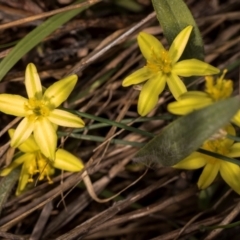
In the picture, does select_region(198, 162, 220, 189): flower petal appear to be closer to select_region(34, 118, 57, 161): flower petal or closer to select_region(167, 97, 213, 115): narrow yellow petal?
select_region(167, 97, 213, 115): narrow yellow petal

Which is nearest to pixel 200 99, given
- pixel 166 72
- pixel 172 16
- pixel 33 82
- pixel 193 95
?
pixel 193 95

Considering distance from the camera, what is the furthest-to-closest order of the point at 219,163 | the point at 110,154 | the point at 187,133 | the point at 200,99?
the point at 110,154 → the point at 219,163 → the point at 200,99 → the point at 187,133

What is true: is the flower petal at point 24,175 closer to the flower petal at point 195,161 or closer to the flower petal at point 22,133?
the flower petal at point 22,133

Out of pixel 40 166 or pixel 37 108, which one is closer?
pixel 37 108

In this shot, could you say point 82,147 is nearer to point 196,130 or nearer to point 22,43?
point 22,43

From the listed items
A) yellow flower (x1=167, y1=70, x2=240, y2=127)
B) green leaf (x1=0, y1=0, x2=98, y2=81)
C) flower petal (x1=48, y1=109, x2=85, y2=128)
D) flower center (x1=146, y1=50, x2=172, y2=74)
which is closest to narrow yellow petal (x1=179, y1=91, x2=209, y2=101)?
yellow flower (x1=167, y1=70, x2=240, y2=127)

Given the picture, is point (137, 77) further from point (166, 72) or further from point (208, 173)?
point (208, 173)

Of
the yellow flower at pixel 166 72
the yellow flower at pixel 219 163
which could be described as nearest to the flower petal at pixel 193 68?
the yellow flower at pixel 166 72
